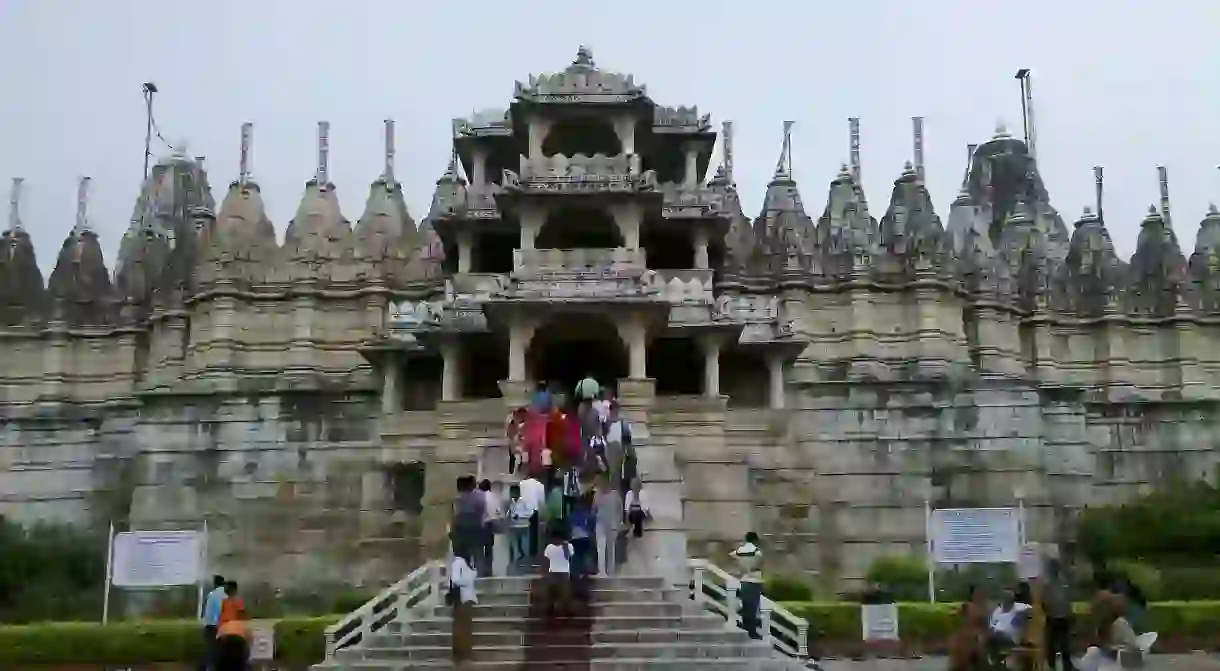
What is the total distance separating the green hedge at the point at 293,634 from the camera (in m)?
20.7

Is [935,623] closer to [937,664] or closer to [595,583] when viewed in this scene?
[937,664]

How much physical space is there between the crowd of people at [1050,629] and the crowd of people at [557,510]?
5015 millimetres

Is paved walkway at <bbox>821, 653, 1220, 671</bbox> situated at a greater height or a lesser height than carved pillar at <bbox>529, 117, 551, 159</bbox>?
lesser

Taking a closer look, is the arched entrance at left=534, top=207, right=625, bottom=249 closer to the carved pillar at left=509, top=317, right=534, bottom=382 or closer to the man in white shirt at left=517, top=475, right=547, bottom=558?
the carved pillar at left=509, top=317, right=534, bottom=382

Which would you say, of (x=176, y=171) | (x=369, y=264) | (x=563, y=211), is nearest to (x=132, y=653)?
(x=563, y=211)

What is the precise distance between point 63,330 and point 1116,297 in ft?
117

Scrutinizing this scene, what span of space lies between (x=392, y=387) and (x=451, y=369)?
2323 millimetres

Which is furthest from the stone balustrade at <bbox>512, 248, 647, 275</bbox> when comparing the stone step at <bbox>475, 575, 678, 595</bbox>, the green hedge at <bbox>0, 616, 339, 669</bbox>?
the stone step at <bbox>475, 575, 678, 595</bbox>

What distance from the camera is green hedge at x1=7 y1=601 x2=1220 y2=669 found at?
20.7 metres

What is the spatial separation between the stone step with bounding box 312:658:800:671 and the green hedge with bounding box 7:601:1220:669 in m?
4.75

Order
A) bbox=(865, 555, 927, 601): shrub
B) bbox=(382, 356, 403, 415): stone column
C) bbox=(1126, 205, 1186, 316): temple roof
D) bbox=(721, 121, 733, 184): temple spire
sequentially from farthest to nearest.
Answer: bbox=(721, 121, 733, 184): temple spire, bbox=(1126, 205, 1186, 316): temple roof, bbox=(382, 356, 403, 415): stone column, bbox=(865, 555, 927, 601): shrub

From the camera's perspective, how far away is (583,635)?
16.0 metres

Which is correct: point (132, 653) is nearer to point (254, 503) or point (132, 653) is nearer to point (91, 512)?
point (254, 503)

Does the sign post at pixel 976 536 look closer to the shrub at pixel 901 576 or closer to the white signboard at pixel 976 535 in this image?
the white signboard at pixel 976 535
